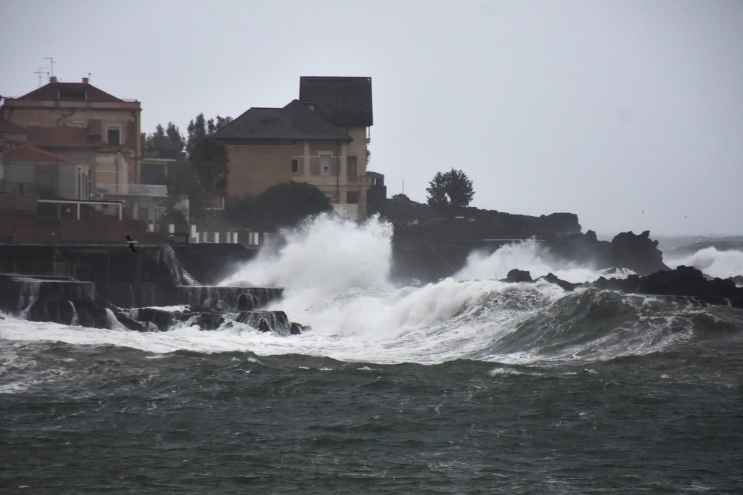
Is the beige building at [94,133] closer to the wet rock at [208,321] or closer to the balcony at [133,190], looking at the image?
the balcony at [133,190]

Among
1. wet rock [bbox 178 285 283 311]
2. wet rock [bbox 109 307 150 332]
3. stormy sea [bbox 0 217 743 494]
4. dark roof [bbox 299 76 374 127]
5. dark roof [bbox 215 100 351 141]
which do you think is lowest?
stormy sea [bbox 0 217 743 494]

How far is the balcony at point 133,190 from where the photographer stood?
221 feet

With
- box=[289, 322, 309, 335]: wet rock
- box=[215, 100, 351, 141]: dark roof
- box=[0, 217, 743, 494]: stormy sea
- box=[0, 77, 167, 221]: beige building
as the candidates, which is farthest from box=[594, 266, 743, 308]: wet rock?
box=[215, 100, 351, 141]: dark roof

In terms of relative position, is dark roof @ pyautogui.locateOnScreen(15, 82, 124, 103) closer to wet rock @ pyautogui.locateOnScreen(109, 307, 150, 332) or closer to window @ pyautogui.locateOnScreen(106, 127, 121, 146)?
window @ pyautogui.locateOnScreen(106, 127, 121, 146)

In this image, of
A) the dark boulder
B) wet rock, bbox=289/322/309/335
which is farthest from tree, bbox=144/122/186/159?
wet rock, bbox=289/322/309/335

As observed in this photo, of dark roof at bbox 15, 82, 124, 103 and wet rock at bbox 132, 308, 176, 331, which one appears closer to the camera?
wet rock at bbox 132, 308, 176, 331

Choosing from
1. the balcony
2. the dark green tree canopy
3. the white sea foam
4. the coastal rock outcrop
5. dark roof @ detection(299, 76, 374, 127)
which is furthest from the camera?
dark roof @ detection(299, 76, 374, 127)

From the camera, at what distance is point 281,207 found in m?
71.9

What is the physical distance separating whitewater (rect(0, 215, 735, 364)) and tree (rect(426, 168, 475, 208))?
41075 millimetres

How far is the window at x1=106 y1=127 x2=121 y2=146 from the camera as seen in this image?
73688 millimetres

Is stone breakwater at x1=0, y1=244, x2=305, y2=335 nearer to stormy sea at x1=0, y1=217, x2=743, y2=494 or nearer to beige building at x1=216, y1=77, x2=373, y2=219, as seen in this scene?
stormy sea at x1=0, y1=217, x2=743, y2=494

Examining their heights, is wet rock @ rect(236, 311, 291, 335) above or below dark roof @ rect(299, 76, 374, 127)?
below

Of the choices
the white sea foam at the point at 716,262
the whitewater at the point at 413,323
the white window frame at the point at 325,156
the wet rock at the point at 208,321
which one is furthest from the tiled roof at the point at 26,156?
the white sea foam at the point at 716,262

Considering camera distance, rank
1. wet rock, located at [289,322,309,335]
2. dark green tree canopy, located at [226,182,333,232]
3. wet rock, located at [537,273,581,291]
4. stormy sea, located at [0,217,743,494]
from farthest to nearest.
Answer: dark green tree canopy, located at [226,182,333,232] < wet rock, located at [289,322,309,335] < wet rock, located at [537,273,581,291] < stormy sea, located at [0,217,743,494]
